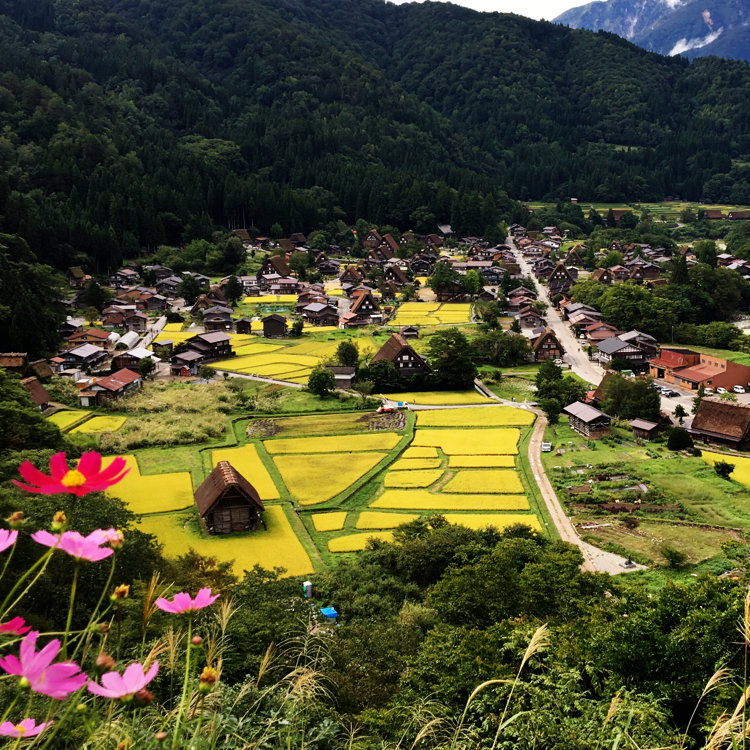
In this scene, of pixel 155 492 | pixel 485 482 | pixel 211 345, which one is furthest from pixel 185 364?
pixel 485 482

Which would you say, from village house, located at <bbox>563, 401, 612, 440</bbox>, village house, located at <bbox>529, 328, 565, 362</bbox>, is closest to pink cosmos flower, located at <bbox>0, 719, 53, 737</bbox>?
village house, located at <bbox>563, 401, 612, 440</bbox>

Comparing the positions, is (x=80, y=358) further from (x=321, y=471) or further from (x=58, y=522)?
(x=58, y=522)

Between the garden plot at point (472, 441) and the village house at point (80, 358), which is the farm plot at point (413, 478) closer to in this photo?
the garden plot at point (472, 441)

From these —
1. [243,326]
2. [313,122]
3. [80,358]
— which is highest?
[313,122]

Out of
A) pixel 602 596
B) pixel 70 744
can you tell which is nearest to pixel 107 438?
pixel 602 596

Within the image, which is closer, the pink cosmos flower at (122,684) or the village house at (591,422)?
the pink cosmos flower at (122,684)

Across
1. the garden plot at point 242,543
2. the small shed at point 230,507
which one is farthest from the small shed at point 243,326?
the small shed at point 230,507
